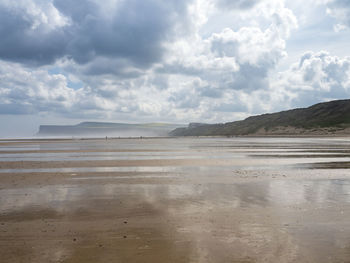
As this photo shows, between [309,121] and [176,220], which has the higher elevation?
[309,121]

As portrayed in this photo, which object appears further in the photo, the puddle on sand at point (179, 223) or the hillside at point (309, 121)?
the hillside at point (309, 121)

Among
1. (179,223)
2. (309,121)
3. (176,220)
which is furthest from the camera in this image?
(309,121)

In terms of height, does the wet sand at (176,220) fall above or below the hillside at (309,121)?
below

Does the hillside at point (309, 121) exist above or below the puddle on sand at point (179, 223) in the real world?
above

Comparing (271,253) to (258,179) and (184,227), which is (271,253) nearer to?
(184,227)

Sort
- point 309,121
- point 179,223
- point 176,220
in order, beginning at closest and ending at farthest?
point 179,223 < point 176,220 < point 309,121

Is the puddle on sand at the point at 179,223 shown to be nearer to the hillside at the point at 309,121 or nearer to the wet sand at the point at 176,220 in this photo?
the wet sand at the point at 176,220

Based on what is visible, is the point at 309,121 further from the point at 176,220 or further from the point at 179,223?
the point at 179,223

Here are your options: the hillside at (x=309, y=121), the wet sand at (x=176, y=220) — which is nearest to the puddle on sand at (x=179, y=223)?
the wet sand at (x=176, y=220)

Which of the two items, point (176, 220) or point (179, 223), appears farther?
point (176, 220)

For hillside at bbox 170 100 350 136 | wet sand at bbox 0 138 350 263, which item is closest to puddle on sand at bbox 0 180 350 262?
wet sand at bbox 0 138 350 263

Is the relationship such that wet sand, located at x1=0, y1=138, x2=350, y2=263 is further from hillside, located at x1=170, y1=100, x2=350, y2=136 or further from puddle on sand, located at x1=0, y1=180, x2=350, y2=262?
hillside, located at x1=170, y1=100, x2=350, y2=136

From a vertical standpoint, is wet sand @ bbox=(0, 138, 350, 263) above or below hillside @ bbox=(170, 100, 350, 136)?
below

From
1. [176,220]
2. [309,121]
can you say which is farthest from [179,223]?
[309,121]
